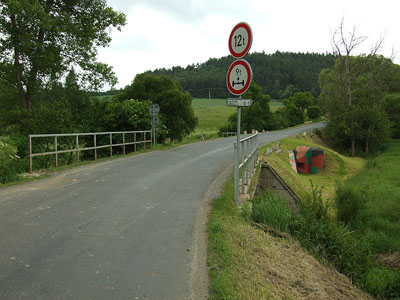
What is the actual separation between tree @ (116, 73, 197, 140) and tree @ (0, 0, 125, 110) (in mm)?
6805

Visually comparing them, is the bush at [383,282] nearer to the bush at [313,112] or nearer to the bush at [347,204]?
the bush at [347,204]

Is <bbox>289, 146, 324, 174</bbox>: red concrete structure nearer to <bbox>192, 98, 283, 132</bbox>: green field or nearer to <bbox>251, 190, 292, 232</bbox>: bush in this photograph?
<bbox>251, 190, 292, 232</bbox>: bush

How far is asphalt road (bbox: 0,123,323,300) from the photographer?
3.30 meters

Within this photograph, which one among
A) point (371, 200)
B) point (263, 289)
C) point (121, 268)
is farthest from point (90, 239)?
point (371, 200)

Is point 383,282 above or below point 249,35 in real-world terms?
below

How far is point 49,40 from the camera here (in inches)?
653

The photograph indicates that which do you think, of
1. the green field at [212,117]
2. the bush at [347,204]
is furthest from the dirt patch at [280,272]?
the green field at [212,117]

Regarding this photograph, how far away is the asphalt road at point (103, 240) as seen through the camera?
10.8 ft

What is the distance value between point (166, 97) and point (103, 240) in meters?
21.5

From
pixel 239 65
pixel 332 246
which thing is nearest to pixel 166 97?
pixel 239 65

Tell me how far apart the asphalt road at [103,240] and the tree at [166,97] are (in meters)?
17.3

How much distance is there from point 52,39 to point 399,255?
17.5 m

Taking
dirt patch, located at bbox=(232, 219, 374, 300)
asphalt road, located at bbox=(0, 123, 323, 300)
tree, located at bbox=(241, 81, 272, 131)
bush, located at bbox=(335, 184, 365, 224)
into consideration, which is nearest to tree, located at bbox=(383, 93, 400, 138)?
tree, located at bbox=(241, 81, 272, 131)

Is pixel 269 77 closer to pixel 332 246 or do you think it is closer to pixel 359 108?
pixel 359 108
